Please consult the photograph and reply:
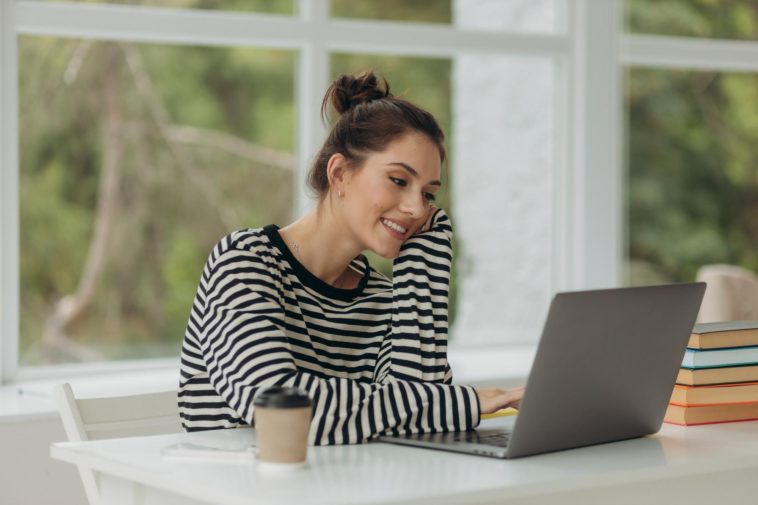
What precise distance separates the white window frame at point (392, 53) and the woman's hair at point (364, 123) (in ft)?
4.97

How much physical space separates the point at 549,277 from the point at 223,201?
121 cm

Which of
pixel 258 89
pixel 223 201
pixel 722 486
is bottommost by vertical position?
pixel 722 486

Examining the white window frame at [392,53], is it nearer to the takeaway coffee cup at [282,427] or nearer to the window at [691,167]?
the window at [691,167]

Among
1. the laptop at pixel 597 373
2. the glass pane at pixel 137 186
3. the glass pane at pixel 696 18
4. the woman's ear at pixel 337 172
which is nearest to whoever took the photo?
the laptop at pixel 597 373

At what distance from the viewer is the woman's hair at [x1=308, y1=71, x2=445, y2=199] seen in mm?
1978

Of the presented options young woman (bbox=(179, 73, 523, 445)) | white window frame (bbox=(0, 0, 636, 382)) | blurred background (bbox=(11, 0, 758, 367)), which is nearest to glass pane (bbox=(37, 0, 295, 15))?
blurred background (bbox=(11, 0, 758, 367))

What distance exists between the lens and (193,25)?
3582 mm

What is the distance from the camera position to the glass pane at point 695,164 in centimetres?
530

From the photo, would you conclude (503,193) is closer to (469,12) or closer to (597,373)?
(469,12)

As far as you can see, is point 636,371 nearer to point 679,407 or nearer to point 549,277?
point 679,407

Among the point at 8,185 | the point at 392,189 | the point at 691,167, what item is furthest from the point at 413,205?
the point at 691,167

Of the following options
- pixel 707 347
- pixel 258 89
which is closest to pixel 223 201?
pixel 258 89

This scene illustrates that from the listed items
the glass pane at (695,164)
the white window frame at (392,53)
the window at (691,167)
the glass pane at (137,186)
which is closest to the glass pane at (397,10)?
the white window frame at (392,53)

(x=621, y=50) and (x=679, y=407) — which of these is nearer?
(x=679, y=407)
